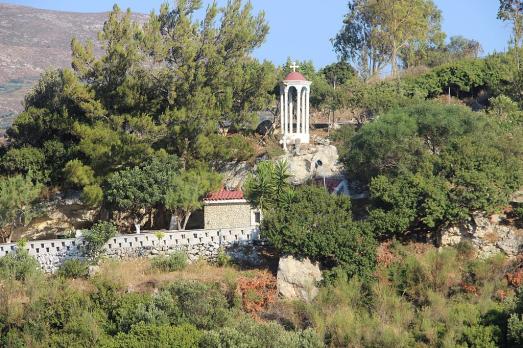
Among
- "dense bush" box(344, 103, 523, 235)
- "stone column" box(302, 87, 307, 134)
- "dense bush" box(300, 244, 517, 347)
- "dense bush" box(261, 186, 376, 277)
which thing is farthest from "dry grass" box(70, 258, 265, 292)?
"stone column" box(302, 87, 307, 134)

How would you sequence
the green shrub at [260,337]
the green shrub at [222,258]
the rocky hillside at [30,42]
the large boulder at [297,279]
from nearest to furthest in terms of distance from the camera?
the green shrub at [260,337] < the large boulder at [297,279] < the green shrub at [222,258] < the rocky hillside at [30,42]

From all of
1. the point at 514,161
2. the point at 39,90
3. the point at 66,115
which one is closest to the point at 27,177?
the point at 66,115

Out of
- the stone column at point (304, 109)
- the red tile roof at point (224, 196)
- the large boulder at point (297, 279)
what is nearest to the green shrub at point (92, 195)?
the red tile roof at point (224, 196)

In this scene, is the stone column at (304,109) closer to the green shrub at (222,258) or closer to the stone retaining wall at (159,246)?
the stone retaining wall at (159,246)

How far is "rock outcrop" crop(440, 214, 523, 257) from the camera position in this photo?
A: 28047 mm

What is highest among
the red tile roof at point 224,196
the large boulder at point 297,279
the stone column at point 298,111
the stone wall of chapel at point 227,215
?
the stone column at point 298,111

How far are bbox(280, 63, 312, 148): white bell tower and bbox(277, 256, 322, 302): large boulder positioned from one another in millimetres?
9021

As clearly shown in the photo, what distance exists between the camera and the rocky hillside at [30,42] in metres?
80.2

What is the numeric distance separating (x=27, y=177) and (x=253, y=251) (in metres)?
9.11

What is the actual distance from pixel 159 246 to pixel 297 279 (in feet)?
16.9

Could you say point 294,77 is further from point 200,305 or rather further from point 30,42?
point 30,42

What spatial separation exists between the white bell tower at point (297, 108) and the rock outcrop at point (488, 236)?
9.28m

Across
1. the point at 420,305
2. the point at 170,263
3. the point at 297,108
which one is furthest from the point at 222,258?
the point at 297,108

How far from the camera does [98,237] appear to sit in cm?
2841
